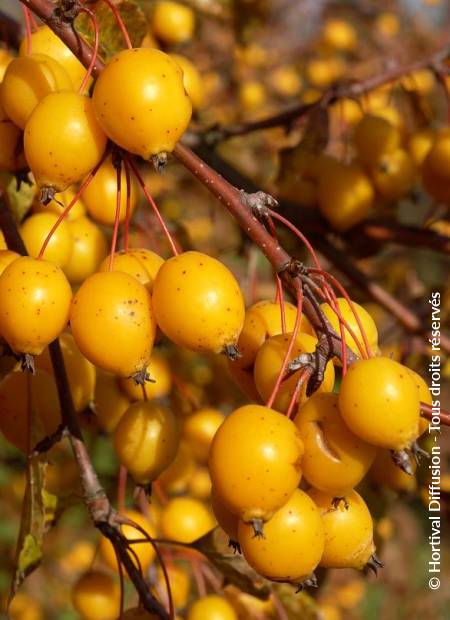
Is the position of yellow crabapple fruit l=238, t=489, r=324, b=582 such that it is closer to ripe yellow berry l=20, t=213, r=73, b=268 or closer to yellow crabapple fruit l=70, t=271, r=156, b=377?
yellow crabapple fruit l=70, t=271, r=156, b=377

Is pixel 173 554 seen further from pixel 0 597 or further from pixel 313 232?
pixel 0 597

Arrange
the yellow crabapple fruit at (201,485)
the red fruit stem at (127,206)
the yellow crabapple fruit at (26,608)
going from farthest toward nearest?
the yellow crabapple fruit at (26,608) → the yellow crabapple fruit at (201,485) → the red fruit stem at (127,206)

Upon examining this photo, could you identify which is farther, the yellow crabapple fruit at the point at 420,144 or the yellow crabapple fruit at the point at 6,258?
the yellow crabapple fruit at the point at 420,144

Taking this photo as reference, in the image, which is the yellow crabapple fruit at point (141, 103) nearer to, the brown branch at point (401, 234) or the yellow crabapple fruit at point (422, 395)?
the yellow crabapple fruit at point (422, 395)

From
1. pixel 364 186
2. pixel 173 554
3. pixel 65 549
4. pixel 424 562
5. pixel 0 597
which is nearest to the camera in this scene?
pixel 173 554

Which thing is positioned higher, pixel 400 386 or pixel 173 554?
pixel 400 386

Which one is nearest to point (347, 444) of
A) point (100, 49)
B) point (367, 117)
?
point (100, 49)

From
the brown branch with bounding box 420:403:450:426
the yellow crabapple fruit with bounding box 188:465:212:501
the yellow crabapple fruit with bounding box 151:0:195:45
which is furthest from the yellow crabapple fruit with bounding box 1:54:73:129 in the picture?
the yellow crabapple fruit with bounding box 188:465:212:501

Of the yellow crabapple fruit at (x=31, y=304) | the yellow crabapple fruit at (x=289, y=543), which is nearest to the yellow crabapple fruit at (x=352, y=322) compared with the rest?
the yellow crabapple fruit at (x=289, y=543)
